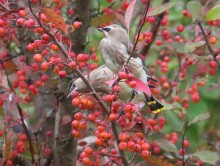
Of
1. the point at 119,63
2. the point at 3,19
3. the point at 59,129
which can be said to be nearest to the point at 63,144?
the point at 59,129

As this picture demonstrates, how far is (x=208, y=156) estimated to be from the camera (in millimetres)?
2686

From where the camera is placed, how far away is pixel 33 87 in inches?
118

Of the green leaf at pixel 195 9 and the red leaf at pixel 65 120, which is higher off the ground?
the green leaf at pixel 195 9

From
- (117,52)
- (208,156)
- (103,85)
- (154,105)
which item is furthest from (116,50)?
(208,156)

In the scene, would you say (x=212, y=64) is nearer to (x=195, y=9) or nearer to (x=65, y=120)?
(x=195, y=9)

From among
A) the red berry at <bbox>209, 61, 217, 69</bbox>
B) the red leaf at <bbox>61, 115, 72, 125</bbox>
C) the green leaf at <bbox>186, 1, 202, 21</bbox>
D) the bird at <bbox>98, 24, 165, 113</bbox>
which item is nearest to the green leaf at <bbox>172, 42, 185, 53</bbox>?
the red berry at <bbox>209, 61, 217, 69</bbox>

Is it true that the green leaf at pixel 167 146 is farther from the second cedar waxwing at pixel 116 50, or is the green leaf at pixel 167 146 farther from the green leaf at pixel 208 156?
the second cedar waxwing at pixel 116 50

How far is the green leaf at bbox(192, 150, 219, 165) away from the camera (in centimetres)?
264

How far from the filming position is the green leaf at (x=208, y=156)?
2637 millimetres

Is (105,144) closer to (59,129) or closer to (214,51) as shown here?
(59,129)

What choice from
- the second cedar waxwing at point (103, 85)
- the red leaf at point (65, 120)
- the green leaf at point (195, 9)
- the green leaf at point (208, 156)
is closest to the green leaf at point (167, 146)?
the green leaf at point (208, 156)

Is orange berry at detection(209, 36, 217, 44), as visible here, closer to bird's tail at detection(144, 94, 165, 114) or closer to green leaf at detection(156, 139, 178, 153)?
bird's tail at detection(144, 94, 165, 114)

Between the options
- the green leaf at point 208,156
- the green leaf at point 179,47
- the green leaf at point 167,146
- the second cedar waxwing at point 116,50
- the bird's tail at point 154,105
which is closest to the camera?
the second cedar waxwing at point 116,50

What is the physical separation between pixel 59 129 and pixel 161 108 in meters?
0.51
